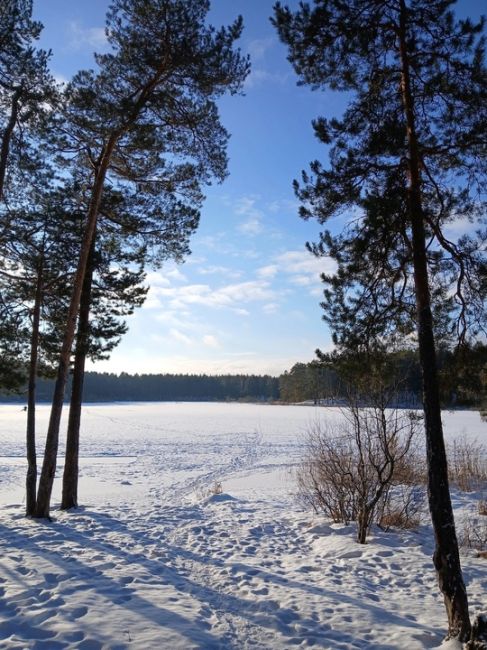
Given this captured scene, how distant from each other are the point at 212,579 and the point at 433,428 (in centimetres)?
385

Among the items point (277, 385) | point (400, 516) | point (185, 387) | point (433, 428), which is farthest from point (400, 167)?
point (185, 387)

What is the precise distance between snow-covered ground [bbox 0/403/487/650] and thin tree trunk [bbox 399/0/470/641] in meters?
0.51

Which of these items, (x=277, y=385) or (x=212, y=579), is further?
(x=277, y=385)

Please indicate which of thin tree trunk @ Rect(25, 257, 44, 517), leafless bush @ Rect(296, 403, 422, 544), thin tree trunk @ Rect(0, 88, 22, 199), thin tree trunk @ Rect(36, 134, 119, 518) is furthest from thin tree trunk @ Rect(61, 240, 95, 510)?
leafless bush @ Rect(296, 403, 422, 544)

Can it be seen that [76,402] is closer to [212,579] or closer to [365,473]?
[212,579]

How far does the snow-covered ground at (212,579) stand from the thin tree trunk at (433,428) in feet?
1.67

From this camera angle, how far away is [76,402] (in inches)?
506

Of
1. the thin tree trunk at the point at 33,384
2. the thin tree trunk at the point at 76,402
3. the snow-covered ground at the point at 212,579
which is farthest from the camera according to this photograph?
the thin tree trunk at the point at 76,402

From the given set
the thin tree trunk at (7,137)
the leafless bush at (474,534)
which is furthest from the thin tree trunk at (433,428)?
the thin tree trunk at (7,137)

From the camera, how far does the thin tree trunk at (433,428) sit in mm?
5145

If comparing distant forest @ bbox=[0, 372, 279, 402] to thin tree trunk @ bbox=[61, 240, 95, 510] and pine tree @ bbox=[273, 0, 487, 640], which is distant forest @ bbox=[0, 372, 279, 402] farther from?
pine tree @ bbox=[273, 0, 487, 640]

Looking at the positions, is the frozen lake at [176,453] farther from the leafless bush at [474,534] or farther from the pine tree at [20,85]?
the pine tree at [20,85]

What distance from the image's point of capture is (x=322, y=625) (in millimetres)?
5363

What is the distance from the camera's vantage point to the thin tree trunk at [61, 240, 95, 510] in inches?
483
